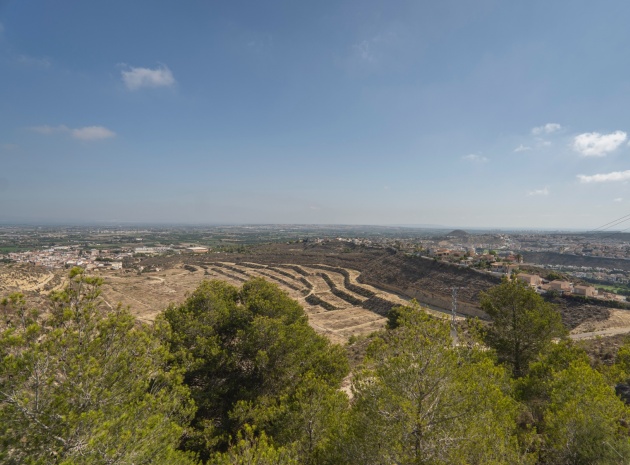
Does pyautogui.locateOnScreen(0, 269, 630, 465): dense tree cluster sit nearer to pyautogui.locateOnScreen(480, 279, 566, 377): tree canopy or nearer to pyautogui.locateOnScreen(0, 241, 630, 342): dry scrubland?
pyautogui.locateOnScreen(480, 279, 566, 377): tree canopy

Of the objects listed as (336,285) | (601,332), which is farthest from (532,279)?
(336,285)

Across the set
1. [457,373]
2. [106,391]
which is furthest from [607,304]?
[106,391]

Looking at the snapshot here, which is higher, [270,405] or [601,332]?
[270,405]

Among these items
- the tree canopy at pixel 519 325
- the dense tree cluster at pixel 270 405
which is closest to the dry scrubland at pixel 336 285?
the tree canopy at pixel 519 325

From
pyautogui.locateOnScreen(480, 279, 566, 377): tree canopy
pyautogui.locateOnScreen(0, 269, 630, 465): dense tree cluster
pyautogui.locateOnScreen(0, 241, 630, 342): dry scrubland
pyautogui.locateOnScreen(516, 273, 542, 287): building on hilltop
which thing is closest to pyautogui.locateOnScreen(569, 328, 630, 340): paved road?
pyautogui.locateOnScreen(0, 241, 630, 342): dry scrubland

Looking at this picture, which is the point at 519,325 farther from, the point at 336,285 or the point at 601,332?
the point at 336,285
